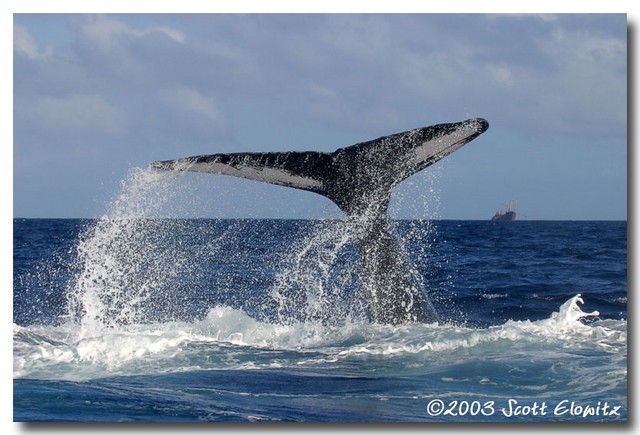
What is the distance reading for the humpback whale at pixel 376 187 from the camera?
33.6ft

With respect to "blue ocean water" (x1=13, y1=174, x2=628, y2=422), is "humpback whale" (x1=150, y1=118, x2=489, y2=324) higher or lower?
higher

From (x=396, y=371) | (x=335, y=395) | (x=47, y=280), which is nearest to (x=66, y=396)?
(x=335, y=395)

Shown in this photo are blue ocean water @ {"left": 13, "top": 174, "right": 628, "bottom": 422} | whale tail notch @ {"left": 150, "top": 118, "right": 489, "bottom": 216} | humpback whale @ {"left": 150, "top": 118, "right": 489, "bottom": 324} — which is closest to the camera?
blue ocean water @ {"left": 13, "top": 174, "right": 628, "bottom": 422}

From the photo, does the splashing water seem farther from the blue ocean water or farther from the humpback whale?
the humpback whale

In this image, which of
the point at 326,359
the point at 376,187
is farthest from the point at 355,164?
the point at 326,359

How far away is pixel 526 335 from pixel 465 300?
17.5ft

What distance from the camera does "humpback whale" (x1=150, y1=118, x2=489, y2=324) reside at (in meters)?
10.2

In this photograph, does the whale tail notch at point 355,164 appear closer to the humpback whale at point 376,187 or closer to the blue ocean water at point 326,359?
the humpback whale at point 376,187

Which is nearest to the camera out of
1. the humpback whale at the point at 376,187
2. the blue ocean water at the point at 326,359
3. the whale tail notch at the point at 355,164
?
the blue ocean water at the point at 326,359

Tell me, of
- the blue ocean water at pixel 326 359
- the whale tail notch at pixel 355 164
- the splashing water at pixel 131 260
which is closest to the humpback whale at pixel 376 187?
the whale tail notch at pixel 355 164

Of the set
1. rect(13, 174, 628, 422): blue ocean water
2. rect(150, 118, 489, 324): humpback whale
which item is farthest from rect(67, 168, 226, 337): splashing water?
rect(150, 118, 489, 324): humpback whale

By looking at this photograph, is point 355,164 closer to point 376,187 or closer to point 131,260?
point 376,187

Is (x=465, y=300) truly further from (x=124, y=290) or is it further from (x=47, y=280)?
(x=47, y=280)

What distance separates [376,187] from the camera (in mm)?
10812
